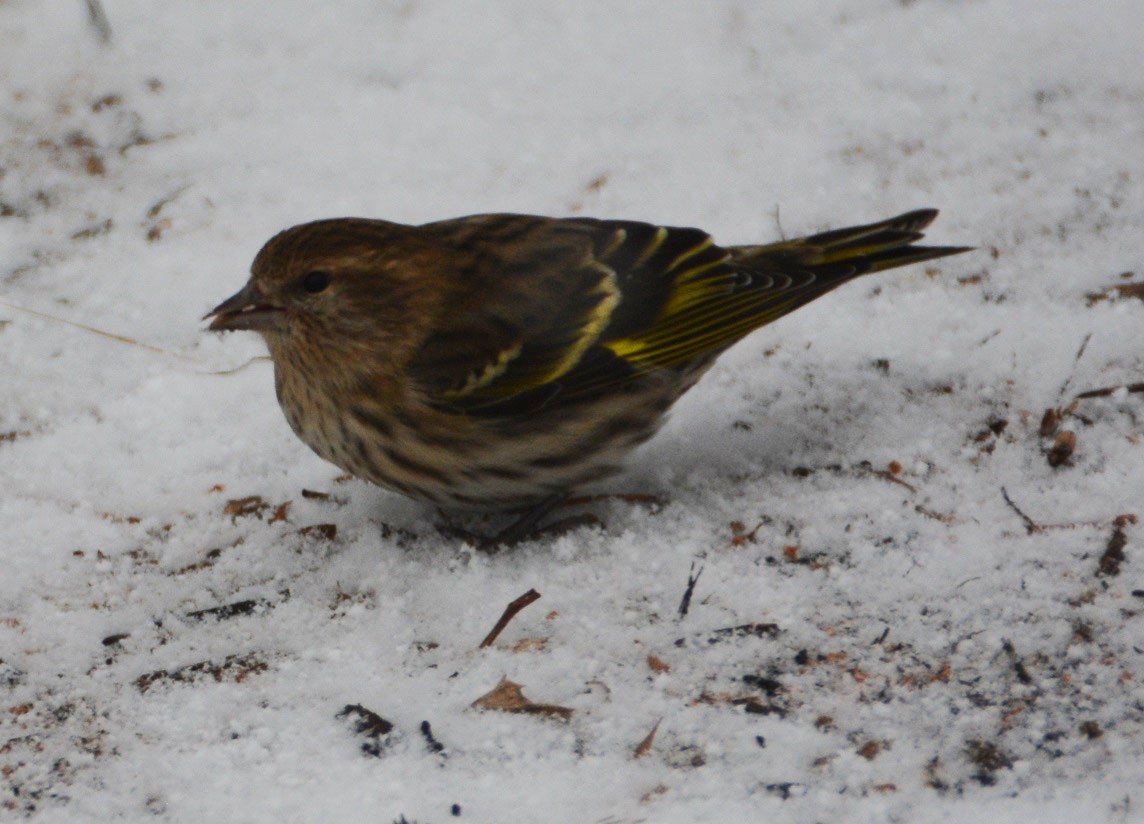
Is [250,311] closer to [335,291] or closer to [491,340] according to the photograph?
[335,291]

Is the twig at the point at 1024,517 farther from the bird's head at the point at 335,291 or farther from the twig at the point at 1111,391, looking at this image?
the bird's head at the point at 335,291

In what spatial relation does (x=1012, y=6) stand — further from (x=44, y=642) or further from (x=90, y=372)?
(x=44, y=642)

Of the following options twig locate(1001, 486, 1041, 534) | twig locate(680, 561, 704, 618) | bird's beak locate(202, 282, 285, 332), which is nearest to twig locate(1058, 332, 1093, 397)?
twig locate(1001, 486, 1041, 534)

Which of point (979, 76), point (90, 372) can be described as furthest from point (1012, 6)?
point (90, 372)

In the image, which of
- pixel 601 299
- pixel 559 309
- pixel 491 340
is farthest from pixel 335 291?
pixel 601 299

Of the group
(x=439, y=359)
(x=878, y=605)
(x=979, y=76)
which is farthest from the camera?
(x=979, y=76)

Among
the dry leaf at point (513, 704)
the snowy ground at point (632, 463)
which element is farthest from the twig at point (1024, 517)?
the dry leaf at point (513, 704)
